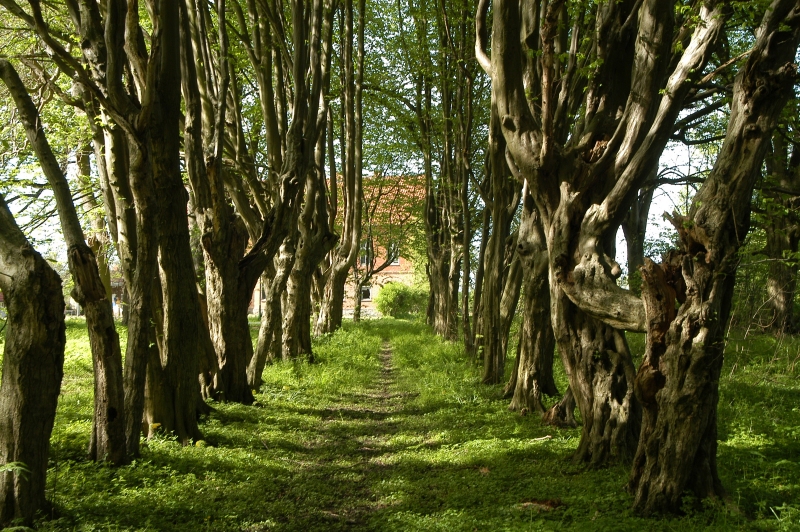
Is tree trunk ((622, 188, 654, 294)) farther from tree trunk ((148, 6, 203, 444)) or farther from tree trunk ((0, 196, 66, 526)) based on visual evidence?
tree trunk ((0, 196, 66, 526))

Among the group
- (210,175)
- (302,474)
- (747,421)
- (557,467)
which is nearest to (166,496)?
(302,474)

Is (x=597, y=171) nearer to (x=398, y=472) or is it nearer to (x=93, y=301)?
(x=398, y=472)

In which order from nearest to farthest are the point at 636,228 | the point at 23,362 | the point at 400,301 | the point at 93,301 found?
1. the point at 23,362
2. the point at 93,301
3. the point at 636,228
4. the point at 400,301

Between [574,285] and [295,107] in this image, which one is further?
[295,107]

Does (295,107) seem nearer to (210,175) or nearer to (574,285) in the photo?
(210,175)

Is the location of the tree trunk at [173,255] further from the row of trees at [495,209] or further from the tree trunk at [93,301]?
the tree trunk at [93,301]

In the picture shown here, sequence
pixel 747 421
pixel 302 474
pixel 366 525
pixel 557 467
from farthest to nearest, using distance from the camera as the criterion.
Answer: pixel 747 421 → pixel 302 474 → pixel 557 467 → pixel 366 525

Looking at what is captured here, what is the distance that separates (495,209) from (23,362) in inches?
372

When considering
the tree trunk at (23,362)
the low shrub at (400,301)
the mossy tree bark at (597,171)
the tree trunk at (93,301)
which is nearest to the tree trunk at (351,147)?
the mossy tree bark at (597,171)

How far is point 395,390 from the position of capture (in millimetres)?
14266

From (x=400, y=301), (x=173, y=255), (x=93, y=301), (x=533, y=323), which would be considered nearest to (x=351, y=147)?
(x=533, y=323)

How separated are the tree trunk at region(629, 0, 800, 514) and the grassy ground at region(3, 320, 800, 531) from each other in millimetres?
362

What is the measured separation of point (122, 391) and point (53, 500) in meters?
1.34

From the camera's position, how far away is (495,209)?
13.1 m
